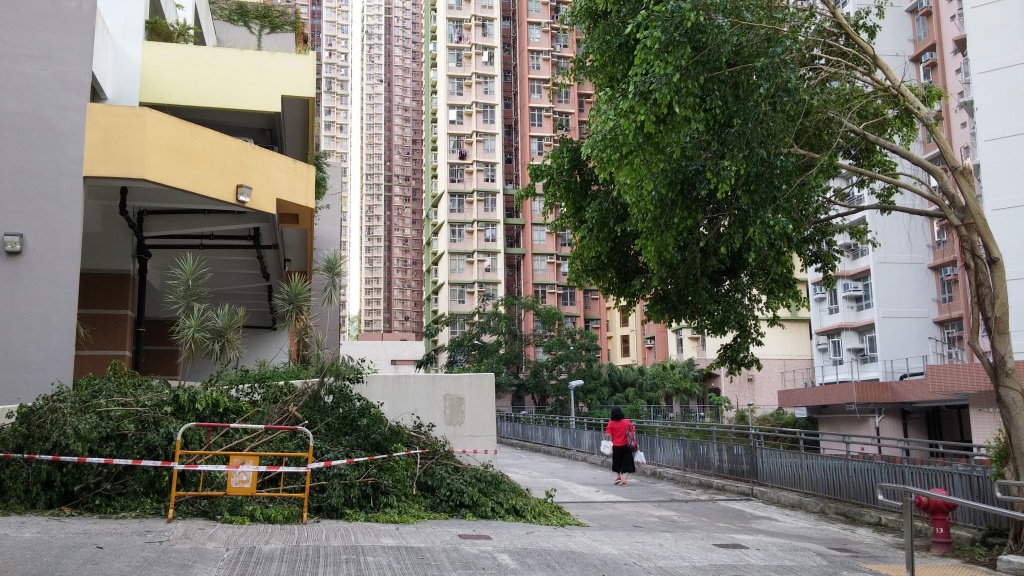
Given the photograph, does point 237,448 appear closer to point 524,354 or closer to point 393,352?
point 524,354

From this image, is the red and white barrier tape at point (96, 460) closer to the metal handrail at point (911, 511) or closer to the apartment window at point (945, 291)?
the metal handrail at point (911, 511)

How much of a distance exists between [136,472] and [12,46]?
8.09m

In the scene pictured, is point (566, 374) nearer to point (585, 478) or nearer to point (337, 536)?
point (585, 478)

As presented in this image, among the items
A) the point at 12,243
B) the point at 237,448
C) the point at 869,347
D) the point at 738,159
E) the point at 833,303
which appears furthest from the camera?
the point at 833,303

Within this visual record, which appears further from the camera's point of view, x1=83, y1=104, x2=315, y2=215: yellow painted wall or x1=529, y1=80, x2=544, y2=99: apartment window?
x1=529, y1=80, x2=544, y2=99: apartment window

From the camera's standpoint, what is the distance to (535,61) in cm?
7444

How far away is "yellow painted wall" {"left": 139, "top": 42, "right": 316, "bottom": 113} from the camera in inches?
731

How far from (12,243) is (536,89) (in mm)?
63039

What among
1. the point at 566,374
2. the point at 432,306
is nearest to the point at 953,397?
the point at 566,374

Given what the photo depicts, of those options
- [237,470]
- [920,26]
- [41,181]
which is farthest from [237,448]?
[920,26]

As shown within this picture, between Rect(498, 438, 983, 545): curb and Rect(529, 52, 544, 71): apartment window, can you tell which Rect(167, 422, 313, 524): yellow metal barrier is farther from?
Rect(529, 52, 544, 71): apartment window

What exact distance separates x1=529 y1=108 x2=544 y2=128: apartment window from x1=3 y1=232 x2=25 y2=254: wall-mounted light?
61.4 meters

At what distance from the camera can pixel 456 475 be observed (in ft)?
39.8

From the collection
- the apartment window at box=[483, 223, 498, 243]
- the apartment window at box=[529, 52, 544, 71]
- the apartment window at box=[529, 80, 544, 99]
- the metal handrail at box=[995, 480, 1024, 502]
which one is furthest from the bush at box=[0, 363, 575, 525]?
the apartment window at box=[529, 52, 544, 71]
